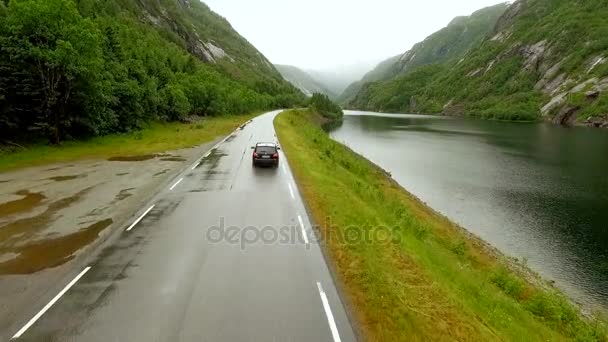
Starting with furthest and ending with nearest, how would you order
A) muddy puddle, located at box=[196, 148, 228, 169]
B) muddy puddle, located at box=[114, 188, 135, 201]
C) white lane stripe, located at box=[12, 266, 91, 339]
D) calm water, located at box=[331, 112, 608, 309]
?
muddy puddle, located at box=[196, 148, 228, 169] → calm water, located at box=[331, 112, 608, 309] → muddy puddle, located at box=[114, 188, 135, 201] → white lane stripe, located at box=[12, 266, 91, 339]

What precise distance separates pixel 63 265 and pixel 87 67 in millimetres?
28416

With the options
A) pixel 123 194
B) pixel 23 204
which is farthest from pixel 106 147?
pixel 23 204

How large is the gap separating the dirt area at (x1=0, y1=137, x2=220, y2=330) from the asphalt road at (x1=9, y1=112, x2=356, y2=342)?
729 mm

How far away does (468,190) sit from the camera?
38.8 metres

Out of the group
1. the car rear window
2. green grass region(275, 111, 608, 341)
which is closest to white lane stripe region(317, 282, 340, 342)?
green grass region(275, 111, 608, 341)

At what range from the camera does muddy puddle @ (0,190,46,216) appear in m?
17.1

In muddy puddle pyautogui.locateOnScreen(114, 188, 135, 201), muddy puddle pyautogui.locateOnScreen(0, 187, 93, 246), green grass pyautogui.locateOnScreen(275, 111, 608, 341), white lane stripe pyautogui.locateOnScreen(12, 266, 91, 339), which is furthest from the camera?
muddy puddle pyautogui.locateOnScreen(114, 188, 135, 201)

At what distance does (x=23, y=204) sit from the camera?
18.1m

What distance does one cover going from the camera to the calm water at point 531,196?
2222 cm

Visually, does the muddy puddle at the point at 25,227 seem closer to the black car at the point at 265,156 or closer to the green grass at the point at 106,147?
the green grass at the point at 106,147

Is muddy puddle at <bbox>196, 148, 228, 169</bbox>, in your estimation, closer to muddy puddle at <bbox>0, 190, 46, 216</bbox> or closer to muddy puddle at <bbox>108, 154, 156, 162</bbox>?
muddy puddle at <bbox>108, 154, 156, 162</bbox>

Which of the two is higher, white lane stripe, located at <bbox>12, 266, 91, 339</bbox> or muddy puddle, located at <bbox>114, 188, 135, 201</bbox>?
muddy puddle, located at <bbox>114, 188, 135, 201</bbox>

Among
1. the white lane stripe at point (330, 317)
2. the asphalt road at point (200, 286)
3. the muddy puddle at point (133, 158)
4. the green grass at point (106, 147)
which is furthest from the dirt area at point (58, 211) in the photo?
the white lane stripe at point (330, 317)

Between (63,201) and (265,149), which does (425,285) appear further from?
(265,149)
